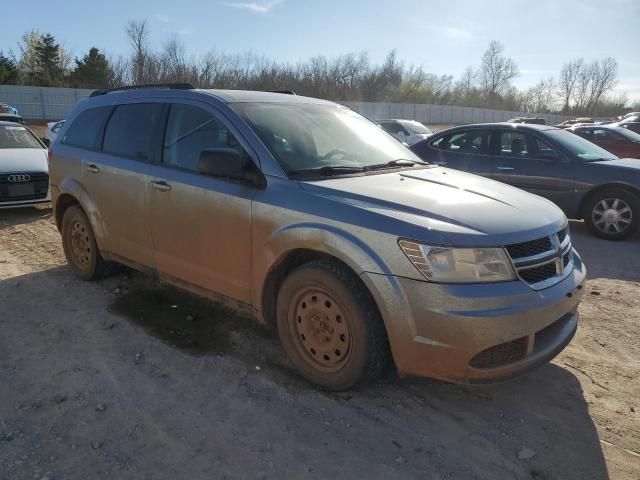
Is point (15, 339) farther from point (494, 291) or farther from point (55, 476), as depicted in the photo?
point (494, 291)

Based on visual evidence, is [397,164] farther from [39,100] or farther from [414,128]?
[39,100]

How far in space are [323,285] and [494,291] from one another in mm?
968

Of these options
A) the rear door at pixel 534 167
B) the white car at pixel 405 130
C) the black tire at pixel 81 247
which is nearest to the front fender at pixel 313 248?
the black tire at pixel 81 247

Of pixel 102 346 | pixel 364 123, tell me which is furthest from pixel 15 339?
pixel 364 123

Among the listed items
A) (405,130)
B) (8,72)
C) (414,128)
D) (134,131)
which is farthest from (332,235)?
(8,72)

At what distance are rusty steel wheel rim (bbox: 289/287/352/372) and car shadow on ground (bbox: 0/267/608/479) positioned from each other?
221mm

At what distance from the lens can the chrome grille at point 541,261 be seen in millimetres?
2725

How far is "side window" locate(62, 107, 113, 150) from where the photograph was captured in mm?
4777

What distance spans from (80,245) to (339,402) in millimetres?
3449

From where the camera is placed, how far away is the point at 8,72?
46.9 metres

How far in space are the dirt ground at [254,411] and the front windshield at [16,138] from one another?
5.91m

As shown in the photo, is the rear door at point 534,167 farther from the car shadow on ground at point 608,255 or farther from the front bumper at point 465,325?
the front bumper at point 465,325

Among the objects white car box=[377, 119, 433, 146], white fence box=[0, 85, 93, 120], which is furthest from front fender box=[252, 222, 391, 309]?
white fence box=[0, 85, 93, 120]

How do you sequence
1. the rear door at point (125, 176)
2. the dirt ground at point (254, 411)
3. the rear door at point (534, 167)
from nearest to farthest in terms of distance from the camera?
the dirt ground at point (254, 411), the rear door at point (125, 176), the rear door at point (534, 167)
